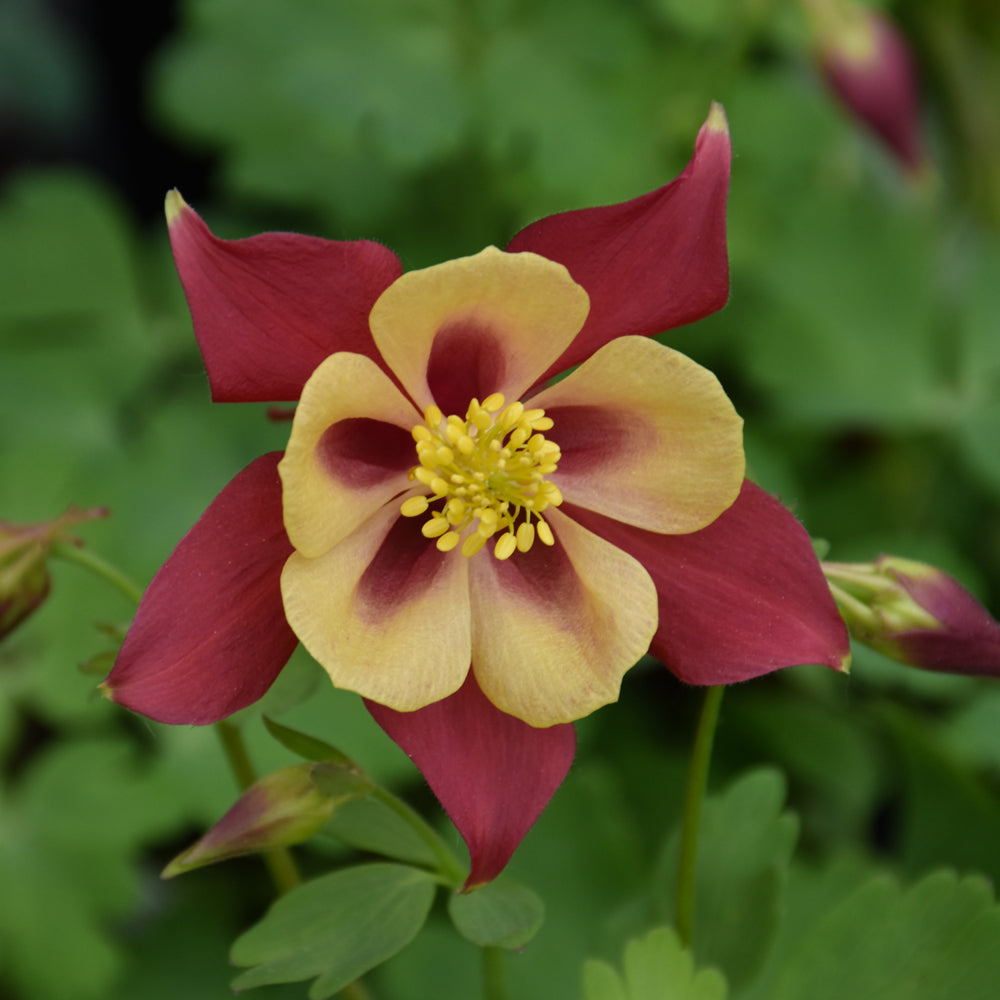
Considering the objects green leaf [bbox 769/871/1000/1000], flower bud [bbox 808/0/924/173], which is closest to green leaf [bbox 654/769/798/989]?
green leaf [bbox 769/871/1000/1000]

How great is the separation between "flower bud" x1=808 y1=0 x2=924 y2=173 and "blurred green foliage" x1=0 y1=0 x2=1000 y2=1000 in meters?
0.10

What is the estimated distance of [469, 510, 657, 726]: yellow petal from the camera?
36.8 inches

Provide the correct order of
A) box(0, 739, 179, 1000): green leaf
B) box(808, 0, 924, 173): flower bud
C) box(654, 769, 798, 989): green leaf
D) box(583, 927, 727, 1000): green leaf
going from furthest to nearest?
1. box(808, 0, 924, 173): flower bud
2. box(0, 739, 179, 1000): green leaf
3. box(654, 769, 798, 989): green leaf
4. box(583, 927, 727, 1000): green leaf

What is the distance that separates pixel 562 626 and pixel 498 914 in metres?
0.24

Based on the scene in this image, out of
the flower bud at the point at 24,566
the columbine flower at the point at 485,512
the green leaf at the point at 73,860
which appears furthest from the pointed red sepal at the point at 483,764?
the green leaf at the point at 73,860

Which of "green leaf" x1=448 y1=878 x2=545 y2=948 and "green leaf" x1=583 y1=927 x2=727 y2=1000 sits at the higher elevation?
"green leaf" x1=448 y1=878 x2=545 y2=948

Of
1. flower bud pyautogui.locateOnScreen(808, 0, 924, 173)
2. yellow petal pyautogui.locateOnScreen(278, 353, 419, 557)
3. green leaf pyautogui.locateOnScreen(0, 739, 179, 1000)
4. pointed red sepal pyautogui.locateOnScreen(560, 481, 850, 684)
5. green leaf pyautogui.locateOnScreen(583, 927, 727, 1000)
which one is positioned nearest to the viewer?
yellow petal pyautogui.locateOnScreen(278, 353, 419, 557)

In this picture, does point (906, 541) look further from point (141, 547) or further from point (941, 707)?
point (141, 547)

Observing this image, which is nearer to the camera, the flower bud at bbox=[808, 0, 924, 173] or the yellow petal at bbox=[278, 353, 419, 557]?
the yellow petal at bbox=[278, 353, 419, 557]

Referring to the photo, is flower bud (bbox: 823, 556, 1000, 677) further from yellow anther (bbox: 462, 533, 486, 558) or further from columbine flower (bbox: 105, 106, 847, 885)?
yellow anther (bbox: 462, 533, 486, 558)

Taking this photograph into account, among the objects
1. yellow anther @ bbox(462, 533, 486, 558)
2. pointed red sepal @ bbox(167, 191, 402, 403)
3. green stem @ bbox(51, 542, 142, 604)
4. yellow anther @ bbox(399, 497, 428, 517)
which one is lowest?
green stem @ bbox(51, 542, 142, 604)

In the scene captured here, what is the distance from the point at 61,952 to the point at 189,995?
0.24 m

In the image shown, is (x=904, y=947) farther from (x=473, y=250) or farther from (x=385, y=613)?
(x=473, y=250)

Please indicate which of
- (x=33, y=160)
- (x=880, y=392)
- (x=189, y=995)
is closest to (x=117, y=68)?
(x=33, y=160)
